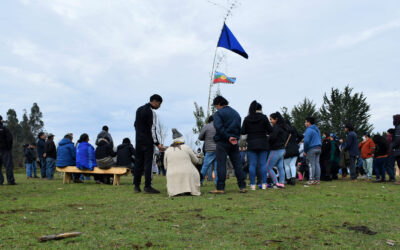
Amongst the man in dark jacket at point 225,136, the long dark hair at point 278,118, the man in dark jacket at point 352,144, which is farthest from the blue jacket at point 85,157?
the man in dark jacket at point 352,144

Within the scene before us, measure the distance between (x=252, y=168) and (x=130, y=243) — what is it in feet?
17.9

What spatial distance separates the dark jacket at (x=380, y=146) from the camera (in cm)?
1254

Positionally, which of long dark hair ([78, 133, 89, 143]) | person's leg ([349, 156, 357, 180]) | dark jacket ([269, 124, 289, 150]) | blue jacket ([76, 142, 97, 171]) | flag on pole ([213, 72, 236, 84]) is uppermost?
flag on pole ([213, 72, 236, 84])

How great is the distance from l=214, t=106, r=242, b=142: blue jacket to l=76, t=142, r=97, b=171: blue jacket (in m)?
5.92

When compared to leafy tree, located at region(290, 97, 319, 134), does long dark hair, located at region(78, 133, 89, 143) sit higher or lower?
lower

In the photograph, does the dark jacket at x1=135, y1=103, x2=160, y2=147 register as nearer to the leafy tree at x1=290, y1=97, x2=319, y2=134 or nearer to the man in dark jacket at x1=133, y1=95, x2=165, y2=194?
the man in dark jacket at x1=133, y1=95, x2=165, y2=194

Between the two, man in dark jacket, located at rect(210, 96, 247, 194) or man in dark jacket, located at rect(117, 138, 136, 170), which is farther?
man in dark jacket, located at rect(117, 138, 136, 170)

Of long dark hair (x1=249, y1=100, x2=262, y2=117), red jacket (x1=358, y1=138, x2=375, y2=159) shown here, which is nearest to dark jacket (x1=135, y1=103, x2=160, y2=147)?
long dark hair (x1=249, y1=100, x2=262, y2=117)

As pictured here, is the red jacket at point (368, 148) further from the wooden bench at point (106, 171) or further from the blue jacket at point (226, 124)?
the wooden bench at point (106, 171)

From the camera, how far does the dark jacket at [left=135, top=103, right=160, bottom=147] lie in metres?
8.18

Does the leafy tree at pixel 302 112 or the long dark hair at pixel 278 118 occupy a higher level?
the leafy tree at pixel 302 112

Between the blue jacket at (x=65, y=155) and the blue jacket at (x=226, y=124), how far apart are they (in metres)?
7.04

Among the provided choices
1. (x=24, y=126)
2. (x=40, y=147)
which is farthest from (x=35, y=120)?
(x=40, y=147)

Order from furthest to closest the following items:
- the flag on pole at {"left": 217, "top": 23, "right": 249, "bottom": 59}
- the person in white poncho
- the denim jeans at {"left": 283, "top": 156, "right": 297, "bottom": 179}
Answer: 1. the flag on pole at {"left": 217, "top": 23, "right": 249, "bottom": 59}
2. the denim jeans at {"left": 283, "top": 156, "right": 297, "bottom": 179}
3. the person in white poncho
